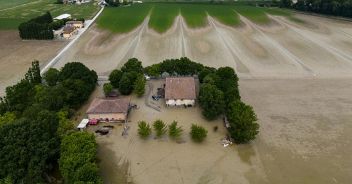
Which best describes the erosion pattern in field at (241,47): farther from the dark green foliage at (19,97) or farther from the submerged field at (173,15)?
the dark green foliage at (19,97)

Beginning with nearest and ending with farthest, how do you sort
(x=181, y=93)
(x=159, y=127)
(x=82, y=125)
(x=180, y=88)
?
(x=159, y=127) → (x=82, y=125) → (x=181, y=93) → (x=180, y=88)

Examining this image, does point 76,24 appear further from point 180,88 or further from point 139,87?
point 180,88

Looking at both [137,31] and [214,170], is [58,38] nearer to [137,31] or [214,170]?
[137,31]

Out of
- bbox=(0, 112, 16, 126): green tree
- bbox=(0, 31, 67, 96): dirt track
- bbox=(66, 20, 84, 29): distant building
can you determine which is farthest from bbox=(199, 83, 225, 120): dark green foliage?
bbox=(66, 20, 84, 29): distant building

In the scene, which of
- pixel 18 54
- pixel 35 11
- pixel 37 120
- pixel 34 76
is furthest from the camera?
pixel 35 11

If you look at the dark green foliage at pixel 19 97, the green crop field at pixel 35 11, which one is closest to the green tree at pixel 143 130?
the dark green foliage at pixel 19 97

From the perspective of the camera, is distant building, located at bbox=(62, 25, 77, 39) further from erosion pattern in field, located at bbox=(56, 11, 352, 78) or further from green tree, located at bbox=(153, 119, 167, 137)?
green tree, located at bbox=(153, 119, 167, 137)

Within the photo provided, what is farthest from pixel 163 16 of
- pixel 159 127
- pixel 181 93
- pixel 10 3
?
pixel 10 3
